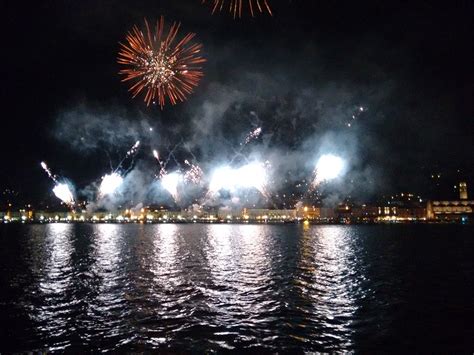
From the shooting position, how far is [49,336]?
16016 millimetres

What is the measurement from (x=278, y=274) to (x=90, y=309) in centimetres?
1649

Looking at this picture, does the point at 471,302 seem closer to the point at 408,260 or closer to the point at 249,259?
the point at 408,260

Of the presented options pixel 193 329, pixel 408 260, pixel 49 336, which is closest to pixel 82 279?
pixel 49 336

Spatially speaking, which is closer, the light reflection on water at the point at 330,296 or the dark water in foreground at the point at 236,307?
the dark water in foreground at the point at 236,307

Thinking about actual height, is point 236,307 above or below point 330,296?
above

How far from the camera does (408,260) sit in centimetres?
4297

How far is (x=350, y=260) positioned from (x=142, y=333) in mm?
31229

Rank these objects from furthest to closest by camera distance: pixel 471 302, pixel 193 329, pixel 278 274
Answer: pixel 278 274
pixel 471 302
pixel 193 329

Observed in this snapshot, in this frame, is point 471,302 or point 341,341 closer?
point 341,341

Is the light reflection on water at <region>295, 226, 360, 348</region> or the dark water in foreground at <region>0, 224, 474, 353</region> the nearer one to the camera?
the dark water in foreground at <region>0, 224, 474, 353</region>

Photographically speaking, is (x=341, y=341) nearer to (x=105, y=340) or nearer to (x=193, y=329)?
(x=193, y=329)

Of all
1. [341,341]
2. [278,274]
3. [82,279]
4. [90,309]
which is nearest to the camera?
[341,341]

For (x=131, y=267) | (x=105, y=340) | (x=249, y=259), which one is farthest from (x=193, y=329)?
(x=249, y=259)

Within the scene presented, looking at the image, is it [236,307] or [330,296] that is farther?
[330,296]
